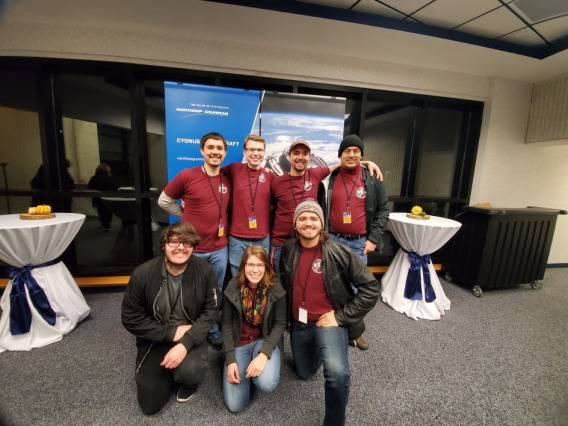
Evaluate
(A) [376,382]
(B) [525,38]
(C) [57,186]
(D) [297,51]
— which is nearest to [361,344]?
(A) [376,382]

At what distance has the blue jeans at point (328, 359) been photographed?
113 cm

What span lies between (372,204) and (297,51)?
A: 2014 mm

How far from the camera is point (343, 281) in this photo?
4.71 ft

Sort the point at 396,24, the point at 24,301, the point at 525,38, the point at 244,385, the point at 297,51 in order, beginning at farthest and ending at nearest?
the point at 297,51 → the point at 525,38 → the point at 396,24 → the point at 24,301 → the point at 244,385

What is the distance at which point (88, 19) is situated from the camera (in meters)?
2.20

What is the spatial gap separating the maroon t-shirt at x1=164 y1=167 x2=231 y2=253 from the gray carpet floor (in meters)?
0.91

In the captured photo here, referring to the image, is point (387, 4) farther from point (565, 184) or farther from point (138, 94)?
point (565, 184)

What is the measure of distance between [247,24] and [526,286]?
4738 millimetres

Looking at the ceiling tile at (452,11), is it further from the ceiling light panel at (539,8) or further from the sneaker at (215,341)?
the sneaker at (215,341)

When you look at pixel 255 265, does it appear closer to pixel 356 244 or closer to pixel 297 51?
pixel 356 244

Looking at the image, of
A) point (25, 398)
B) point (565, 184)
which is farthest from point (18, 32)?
point (565, 184)

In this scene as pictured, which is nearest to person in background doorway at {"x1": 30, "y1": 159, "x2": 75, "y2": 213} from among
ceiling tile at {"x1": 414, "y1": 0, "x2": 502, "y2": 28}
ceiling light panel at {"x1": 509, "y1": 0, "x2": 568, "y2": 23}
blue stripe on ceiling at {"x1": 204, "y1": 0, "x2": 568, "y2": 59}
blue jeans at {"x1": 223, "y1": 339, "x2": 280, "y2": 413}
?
blue stripe on ceiling at {"x1": 204, "y1": 0, "x2": 568, "y2": 59}

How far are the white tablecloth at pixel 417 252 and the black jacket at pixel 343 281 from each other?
119 cm

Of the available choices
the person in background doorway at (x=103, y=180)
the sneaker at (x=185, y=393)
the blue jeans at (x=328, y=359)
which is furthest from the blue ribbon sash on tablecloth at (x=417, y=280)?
the person in background doorway at (x=103, y=180)
